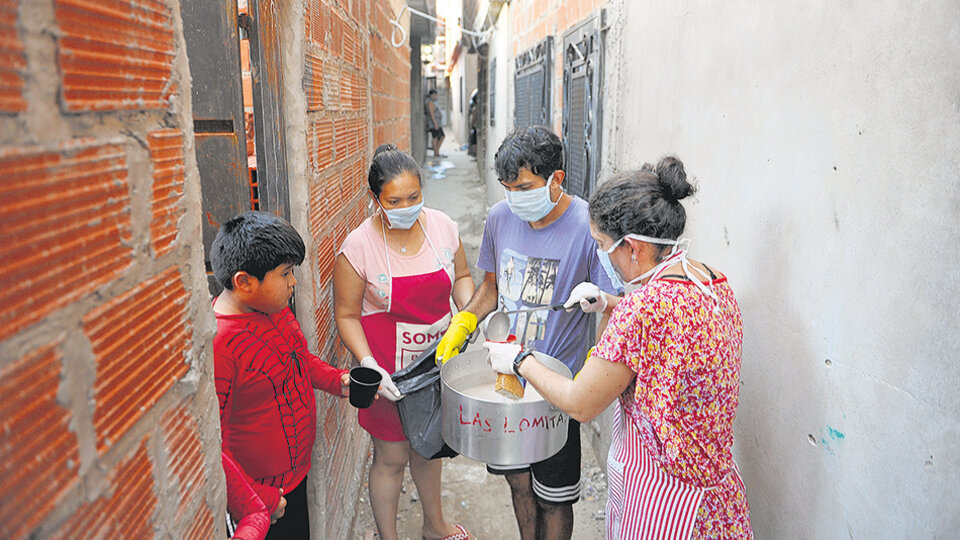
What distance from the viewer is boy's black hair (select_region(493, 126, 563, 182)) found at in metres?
2.22

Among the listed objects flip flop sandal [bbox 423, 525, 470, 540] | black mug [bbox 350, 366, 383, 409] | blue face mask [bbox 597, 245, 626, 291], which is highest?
blue face mask [bbox 597, 245, 626, 291]

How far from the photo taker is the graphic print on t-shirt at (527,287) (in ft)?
7.57

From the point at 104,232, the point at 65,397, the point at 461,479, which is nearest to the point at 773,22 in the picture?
the point at 104,232

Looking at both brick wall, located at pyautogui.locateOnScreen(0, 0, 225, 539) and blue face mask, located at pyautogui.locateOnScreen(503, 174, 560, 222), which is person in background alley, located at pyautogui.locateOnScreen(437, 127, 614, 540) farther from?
brick wall, located at pyautogui.locateOnScreen(0, 0, 225, 539)

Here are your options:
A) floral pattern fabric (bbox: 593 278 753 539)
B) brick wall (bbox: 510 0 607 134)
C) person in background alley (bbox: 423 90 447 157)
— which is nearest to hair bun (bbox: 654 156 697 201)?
floral pattern fabric (bbox: 593 278 753 539)

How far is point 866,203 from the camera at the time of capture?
130 centimetres

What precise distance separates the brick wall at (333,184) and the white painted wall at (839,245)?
1436mm

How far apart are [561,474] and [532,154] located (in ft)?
4.09

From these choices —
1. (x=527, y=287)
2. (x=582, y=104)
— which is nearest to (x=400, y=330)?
(x=527, y=287)

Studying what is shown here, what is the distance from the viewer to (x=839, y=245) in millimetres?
1391

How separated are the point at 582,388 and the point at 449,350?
0.63m

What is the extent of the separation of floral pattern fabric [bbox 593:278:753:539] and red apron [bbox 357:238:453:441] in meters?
0.99

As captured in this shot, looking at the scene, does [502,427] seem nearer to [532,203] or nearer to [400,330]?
[400,330]

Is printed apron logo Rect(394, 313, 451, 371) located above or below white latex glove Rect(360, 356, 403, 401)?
above
